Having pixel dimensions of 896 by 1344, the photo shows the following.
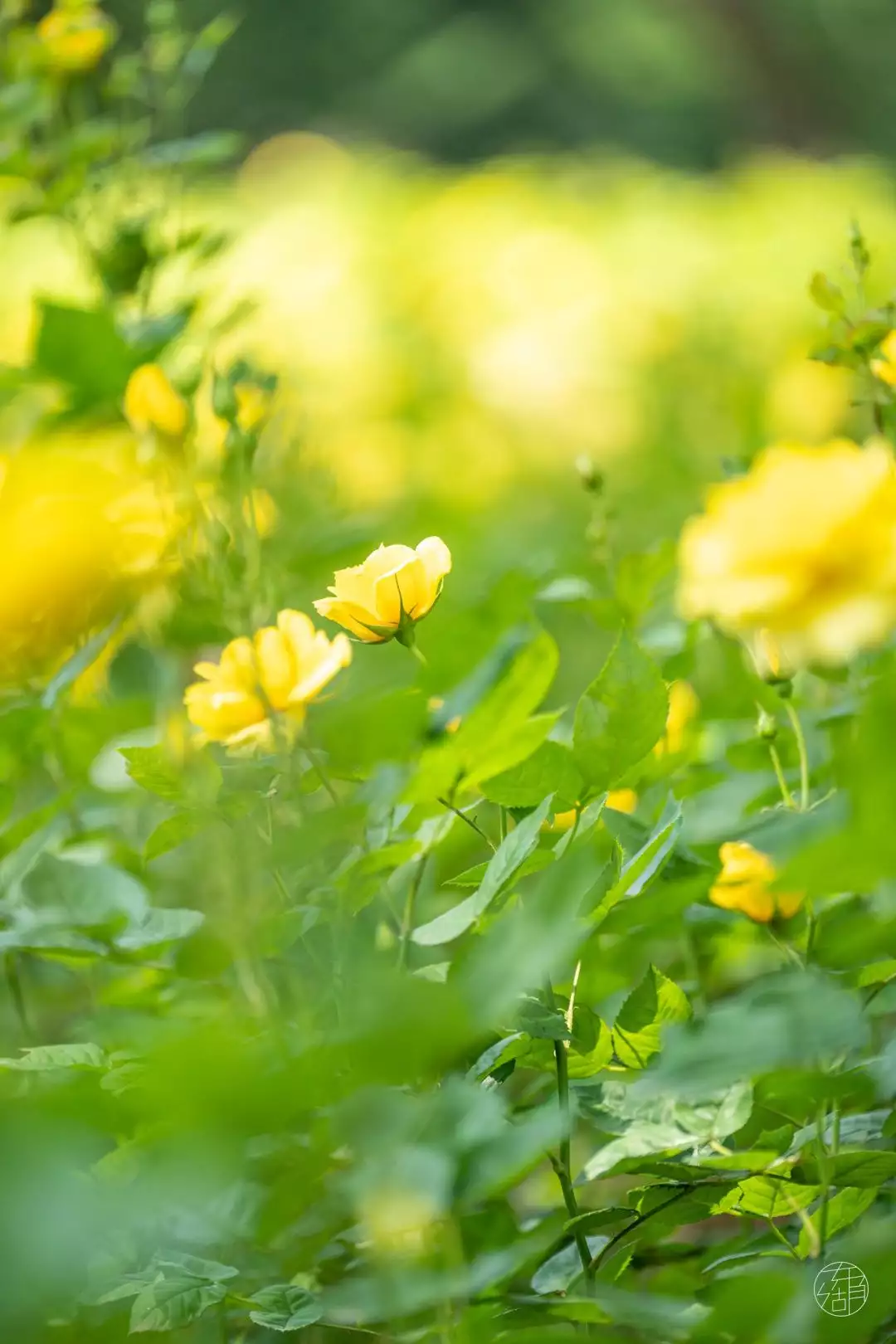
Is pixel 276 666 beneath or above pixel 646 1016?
above

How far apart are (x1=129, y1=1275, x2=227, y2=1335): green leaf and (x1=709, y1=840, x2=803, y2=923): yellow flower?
0.95 feet

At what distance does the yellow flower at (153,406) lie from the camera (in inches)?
29.2

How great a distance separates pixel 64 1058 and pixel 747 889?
33cm

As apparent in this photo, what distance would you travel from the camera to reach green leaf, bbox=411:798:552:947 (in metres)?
0.57

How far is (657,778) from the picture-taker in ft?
2.82

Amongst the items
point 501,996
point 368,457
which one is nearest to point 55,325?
point 501,996

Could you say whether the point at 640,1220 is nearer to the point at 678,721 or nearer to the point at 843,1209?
the point at 843,1209

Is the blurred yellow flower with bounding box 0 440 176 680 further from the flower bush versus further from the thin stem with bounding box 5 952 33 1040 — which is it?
the thin stem with bounding box 5 952 33 1040

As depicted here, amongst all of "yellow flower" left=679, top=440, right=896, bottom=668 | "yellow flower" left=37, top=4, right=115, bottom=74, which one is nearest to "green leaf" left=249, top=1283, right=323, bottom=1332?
"yellow flower" left=679, top=440, right=896, bottom=668

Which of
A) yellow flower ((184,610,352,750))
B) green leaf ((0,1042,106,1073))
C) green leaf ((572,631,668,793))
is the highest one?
yellow flower ((184,610,352,750))

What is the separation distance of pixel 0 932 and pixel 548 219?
13.0 feet

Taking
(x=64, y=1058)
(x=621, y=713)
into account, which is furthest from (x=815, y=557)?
(x=64, y=1058)

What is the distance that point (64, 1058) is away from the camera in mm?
638

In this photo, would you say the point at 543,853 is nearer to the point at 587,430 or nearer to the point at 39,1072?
the point at 39,1072
